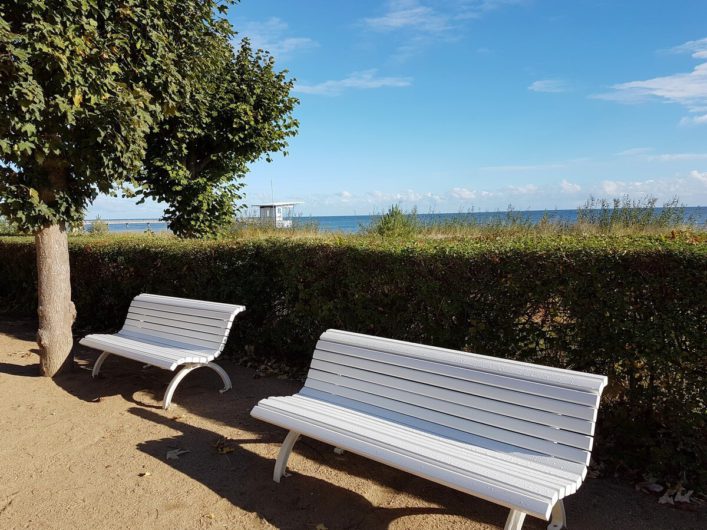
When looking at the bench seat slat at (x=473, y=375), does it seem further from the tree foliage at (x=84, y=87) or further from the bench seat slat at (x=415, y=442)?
the tree foliage at (x=84, y=87)

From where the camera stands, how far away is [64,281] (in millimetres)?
5430

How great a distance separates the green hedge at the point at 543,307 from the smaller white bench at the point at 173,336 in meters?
0.77

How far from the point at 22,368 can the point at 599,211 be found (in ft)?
34.6

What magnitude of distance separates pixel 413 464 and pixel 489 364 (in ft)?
2.38

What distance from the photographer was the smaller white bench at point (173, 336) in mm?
4488

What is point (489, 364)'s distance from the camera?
287cm

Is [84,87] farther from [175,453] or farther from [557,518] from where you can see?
[557,518]

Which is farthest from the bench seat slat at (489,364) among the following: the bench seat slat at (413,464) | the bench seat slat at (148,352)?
the bench seat slat at (148,352)

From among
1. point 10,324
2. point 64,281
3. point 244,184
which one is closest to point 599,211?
point 244,184

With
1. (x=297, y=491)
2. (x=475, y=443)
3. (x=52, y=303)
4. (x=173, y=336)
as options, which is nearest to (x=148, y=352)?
(x=173, y=336)

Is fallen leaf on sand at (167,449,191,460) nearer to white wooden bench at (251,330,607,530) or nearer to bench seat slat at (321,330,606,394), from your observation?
white wooden bench at (251,330,607,530)

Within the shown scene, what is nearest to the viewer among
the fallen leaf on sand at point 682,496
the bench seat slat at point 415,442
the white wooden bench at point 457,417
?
the bench seat slat at point 415,442

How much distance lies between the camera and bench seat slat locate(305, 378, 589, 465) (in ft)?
8.24

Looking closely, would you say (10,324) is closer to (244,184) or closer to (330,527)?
(244,184)
